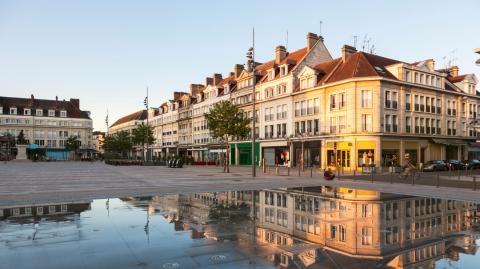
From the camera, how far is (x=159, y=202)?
12.2 metres

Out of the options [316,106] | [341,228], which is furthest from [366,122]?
[341,228]

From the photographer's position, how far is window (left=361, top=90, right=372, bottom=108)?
3891 centimetres

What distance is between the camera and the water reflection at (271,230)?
5.63m

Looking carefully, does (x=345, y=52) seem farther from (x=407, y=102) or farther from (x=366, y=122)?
(x=366, y=122)

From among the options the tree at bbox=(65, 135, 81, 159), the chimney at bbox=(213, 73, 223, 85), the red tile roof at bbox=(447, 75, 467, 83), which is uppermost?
the chimney at bbox=(213, 73, 223, 85)

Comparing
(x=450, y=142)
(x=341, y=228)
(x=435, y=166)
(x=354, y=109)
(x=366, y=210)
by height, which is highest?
(x=354, y=109)

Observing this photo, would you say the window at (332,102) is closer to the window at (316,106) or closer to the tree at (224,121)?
the window at (316,106)

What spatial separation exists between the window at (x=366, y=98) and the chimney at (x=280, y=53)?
1848cm

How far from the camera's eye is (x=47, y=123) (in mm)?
96188

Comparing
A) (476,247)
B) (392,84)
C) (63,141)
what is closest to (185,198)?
(476,247)

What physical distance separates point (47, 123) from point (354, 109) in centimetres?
8775

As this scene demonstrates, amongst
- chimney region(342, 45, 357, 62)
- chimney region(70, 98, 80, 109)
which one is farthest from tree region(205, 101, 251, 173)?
chimney region(70, 98, 80, 109)

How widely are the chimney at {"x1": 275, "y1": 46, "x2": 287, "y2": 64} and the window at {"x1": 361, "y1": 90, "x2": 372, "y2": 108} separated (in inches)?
727

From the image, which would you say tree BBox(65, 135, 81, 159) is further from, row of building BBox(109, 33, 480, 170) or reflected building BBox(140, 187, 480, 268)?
reflected building BBox(140, 187, 480, 268)
